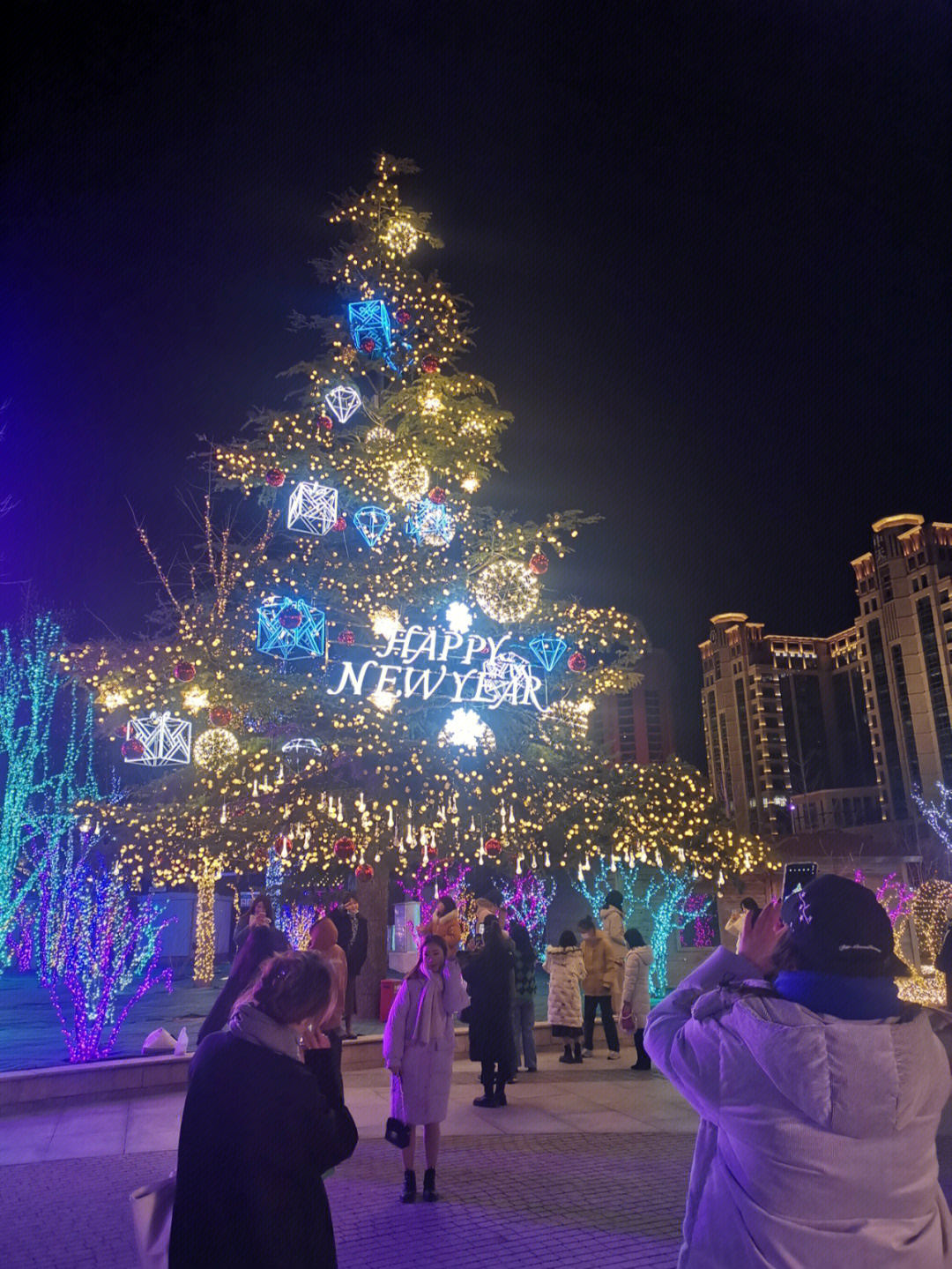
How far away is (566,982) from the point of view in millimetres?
9383

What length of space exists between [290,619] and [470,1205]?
6.89 metres

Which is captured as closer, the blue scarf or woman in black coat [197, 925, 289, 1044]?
the blue scarf

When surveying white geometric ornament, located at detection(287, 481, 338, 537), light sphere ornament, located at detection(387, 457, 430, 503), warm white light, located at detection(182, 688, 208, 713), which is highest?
light sphere ornament, located at detection(387, 457, 430, 503)

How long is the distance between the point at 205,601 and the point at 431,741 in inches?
171

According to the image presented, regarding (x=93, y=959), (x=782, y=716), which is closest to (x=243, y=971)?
(x=93, y=959)

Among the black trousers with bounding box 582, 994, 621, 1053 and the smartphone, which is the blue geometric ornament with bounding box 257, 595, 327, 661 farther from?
the smartphone

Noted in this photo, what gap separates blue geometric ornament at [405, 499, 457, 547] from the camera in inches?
542

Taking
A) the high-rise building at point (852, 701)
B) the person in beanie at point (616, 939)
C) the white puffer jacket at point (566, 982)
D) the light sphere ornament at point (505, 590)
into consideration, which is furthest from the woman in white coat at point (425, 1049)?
the high-rise building at point (852, 701)

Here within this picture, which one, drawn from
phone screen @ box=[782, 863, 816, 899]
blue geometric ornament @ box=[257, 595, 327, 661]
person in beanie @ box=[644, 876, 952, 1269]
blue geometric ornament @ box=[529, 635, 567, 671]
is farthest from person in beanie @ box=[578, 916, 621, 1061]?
person in beanie @ box=[644, 876, 952, 1269]

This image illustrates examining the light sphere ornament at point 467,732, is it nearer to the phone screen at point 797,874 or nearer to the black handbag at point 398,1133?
the black handbag at point 398,1133

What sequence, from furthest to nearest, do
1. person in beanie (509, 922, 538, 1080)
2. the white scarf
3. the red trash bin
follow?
the red trash bin, person in beanie (509, 922, 538, 1080), the white scarf

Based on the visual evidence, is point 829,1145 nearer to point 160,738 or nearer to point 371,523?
point 160,738

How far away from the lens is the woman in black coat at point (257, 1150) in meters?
2.29

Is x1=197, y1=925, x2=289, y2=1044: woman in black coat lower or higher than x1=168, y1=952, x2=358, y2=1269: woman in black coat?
higher
